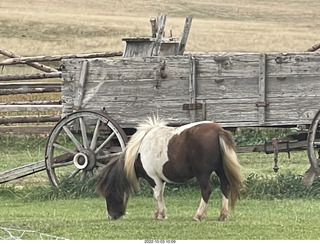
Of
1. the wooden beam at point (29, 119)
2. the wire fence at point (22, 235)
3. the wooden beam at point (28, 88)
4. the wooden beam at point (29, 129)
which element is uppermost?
the wooden beam at point (28, 88)

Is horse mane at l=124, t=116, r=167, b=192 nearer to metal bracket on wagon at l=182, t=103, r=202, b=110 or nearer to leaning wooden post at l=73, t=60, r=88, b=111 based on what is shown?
metal bracket on wagon at l=182, t=103, r=202, b=110

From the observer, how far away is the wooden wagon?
12.8 metres

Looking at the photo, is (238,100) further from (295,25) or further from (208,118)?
(295,25)

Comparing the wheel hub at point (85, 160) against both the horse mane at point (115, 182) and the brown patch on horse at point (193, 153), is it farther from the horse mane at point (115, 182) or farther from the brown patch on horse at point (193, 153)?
the brown patch on horse at point (193, 153)

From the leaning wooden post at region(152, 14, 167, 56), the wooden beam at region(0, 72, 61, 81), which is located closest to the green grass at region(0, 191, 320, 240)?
the leaning wooden post at region(152, 14, 167, 56)

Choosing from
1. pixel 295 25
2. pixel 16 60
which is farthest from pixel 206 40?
pixel 16 60

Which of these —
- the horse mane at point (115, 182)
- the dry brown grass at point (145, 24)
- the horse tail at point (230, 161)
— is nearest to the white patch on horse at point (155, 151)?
the horse mane at point (115, 182)

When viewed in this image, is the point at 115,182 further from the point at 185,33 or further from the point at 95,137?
the point at 185,33

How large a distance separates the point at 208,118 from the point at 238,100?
1.56 feet

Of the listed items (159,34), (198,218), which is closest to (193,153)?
(198,218)

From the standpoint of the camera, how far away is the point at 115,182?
1101 cm

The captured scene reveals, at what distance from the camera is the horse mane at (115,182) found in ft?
36.0

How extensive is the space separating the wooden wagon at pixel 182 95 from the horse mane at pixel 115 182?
2032mm

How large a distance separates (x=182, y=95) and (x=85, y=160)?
160 centimetres
